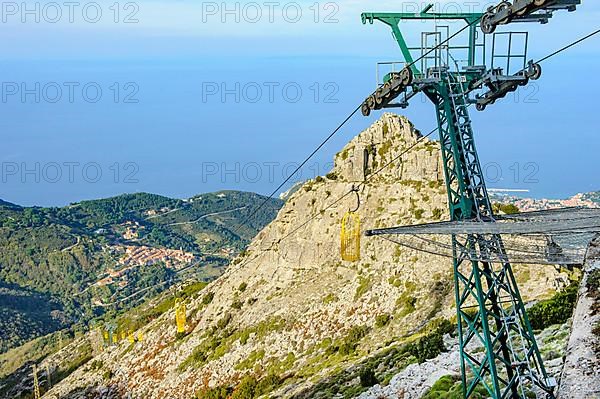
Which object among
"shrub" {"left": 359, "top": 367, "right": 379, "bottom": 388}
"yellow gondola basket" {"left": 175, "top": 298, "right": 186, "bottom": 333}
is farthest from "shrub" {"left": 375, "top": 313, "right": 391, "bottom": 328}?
"yellow gondola basket" {"left": 175, "top": 298, "right": 186, "bottom": 333}

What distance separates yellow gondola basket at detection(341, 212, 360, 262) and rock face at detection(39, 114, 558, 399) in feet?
1.75

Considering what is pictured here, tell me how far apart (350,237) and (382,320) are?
349 inches

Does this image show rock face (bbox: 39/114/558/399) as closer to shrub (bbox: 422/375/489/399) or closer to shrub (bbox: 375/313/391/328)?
shrub (bbox: 375/313/391/328)

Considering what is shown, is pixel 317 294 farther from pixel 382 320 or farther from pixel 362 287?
pixel 382 320

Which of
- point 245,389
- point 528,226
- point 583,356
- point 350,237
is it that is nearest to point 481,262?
point 528,226

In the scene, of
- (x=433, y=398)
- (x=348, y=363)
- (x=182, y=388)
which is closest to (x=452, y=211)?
(x=433, y=398)

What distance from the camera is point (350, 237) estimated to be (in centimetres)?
4566

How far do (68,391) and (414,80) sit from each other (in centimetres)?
5163

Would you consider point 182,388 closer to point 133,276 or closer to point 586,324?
point 586,324

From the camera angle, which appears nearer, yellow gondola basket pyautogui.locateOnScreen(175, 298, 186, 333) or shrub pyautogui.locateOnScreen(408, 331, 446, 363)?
shrub pyautogui.locateOnScreen(408, 331, 446, 363)

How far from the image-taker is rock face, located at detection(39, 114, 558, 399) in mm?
37438

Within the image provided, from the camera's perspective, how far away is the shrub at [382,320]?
3772 centimetres

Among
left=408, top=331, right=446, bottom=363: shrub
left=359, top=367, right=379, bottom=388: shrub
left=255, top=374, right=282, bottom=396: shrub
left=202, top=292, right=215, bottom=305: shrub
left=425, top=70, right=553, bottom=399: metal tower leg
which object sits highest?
left=425, top=70, right=553, bottom=399: metal tower leg

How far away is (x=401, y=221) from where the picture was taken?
4331 centimetres
